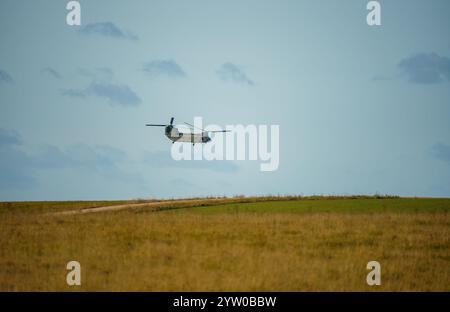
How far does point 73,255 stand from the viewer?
22.7 m

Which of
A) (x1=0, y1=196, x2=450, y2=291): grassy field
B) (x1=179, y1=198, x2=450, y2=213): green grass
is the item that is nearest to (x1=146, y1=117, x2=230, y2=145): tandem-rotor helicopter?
(x1=179, y1=198, x2=450, y2=213): green grass

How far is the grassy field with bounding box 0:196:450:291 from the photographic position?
17828mm

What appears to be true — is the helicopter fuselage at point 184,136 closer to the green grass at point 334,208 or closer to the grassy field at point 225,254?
the green grass at point 334,208

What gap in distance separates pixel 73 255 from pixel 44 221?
14241 mm

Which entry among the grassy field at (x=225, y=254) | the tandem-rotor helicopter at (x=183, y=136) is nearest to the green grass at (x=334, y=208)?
the grassy field at (x=225, y=254)

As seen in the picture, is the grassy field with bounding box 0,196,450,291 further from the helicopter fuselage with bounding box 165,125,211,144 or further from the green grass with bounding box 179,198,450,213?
the helicopter fuselage with bounding box 165,125,211,144

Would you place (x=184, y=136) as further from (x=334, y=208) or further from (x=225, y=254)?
(x=225, y=254)

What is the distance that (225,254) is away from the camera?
22000 mm

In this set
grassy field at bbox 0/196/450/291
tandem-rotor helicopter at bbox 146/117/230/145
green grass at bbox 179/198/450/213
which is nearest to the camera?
grassy field at bbox 0/196/450/291

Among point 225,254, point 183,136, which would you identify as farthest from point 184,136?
point 225,254

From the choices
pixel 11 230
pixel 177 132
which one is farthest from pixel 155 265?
pixel 177 132

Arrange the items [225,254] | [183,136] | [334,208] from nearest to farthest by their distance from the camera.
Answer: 1. [225,254]
2. [334,208]
3. [183,136]
